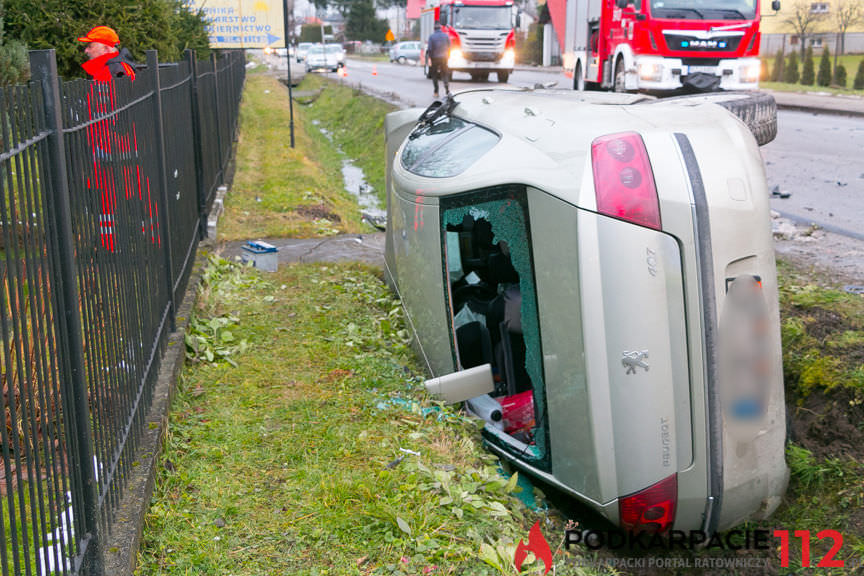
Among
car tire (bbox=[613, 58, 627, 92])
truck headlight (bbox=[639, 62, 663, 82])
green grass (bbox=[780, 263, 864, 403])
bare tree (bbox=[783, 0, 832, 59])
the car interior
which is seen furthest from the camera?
bare tree (bbox=[783, 0, 832, 59])

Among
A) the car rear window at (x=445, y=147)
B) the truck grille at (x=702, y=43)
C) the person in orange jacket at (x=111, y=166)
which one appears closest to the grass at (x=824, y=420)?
the car rear window at (x=445, y=147)

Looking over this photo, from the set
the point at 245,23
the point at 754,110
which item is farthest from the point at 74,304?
the point at 245,23

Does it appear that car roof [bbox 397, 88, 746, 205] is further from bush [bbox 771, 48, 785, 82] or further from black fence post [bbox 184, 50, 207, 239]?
bush [bbox 771, 48, 785, 82]

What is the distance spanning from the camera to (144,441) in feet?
14.0

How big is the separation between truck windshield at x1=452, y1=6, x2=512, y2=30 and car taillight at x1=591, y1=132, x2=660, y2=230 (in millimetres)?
27238

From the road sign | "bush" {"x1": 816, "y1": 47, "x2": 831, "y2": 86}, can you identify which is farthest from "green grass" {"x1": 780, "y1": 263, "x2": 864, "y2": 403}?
"bush" {"x1": 816, "y1": 47, "x2": 831, "y2": 86}

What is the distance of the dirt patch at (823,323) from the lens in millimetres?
5977

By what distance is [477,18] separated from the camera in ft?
98.6

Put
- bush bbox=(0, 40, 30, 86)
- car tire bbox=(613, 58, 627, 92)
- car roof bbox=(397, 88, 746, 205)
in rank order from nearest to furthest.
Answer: car roof bbox=(397, 88, 746, 205) < bush bbox=(0, 40, 30, 86) < car tire bbox=(613, 58, 627, 92)

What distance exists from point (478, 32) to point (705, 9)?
14.7 metres

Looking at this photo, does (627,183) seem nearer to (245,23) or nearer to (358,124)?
(358,124)

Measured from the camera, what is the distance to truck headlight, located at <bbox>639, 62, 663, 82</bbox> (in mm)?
15836

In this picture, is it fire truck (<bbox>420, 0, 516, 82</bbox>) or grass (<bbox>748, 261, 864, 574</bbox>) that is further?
fire truck (<bbox>420, 0, 516, 82</bbox>)

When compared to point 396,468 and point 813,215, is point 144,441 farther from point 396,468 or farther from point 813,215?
point 813,215
